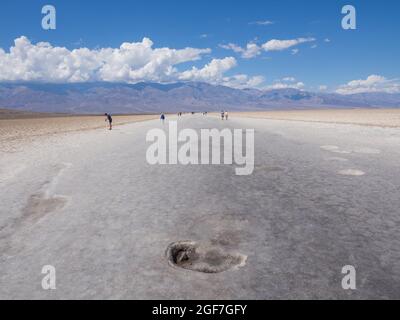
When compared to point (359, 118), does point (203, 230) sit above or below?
below

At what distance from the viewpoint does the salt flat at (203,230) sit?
3.55 metres

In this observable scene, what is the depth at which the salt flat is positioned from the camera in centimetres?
355

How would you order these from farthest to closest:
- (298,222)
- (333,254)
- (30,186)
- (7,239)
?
(30,186) → (298,222) → (7,239) → (333,254)

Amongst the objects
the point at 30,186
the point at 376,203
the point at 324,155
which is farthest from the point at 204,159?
the point at 376,203

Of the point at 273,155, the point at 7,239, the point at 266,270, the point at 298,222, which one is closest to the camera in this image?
the point at 266,270

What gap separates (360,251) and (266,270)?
138 centimetres

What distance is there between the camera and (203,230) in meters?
5.12

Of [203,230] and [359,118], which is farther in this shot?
[359,118]

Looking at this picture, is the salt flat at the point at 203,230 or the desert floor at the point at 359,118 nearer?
→ the salt flat at the point at 203,230

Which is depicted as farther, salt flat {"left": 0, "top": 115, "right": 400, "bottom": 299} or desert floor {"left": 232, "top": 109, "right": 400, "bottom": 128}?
desert floor {"left": 232, "top": 109, "right": 400, "bottom": 128}

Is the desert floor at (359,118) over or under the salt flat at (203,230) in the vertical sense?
over

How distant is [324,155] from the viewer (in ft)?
41.7

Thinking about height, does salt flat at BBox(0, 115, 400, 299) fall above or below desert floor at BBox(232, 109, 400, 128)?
below
